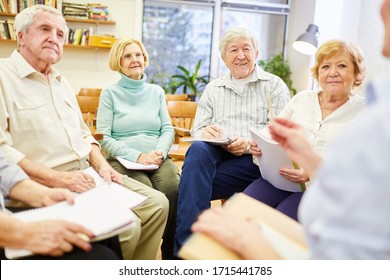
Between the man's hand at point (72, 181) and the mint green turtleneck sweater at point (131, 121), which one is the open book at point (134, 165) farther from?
the man's hand at point (72, 181)

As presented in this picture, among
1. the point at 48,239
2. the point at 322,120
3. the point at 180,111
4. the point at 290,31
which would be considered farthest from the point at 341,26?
the point at 48,239

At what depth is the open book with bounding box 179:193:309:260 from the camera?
0.78m

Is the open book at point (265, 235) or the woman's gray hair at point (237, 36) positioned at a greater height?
the woman's gray hair at point (237, 36)

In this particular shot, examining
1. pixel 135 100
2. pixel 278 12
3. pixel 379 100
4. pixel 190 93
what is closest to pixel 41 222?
pixel 379 100

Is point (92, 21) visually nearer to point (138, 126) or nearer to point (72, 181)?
point (138, 126)

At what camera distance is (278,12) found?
5461mm

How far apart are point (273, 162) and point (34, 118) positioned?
102cm

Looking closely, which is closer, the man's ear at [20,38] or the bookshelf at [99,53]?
the man's ear at [20,38]

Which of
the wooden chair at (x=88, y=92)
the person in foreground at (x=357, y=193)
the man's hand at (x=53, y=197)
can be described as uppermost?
the person in foreground at (x=357, y=193)

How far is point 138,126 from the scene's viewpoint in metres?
2.18

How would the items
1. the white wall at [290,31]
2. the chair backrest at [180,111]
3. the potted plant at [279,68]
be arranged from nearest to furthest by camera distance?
the chair backrest at [180,111] → the white wall at [290,31] → the potted plant at [279,68]

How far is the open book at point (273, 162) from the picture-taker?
1544mm

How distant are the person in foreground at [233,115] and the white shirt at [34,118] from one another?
1.91 ft

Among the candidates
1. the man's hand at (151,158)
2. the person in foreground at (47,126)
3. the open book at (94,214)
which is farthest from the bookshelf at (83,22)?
the open book at (94,214)
